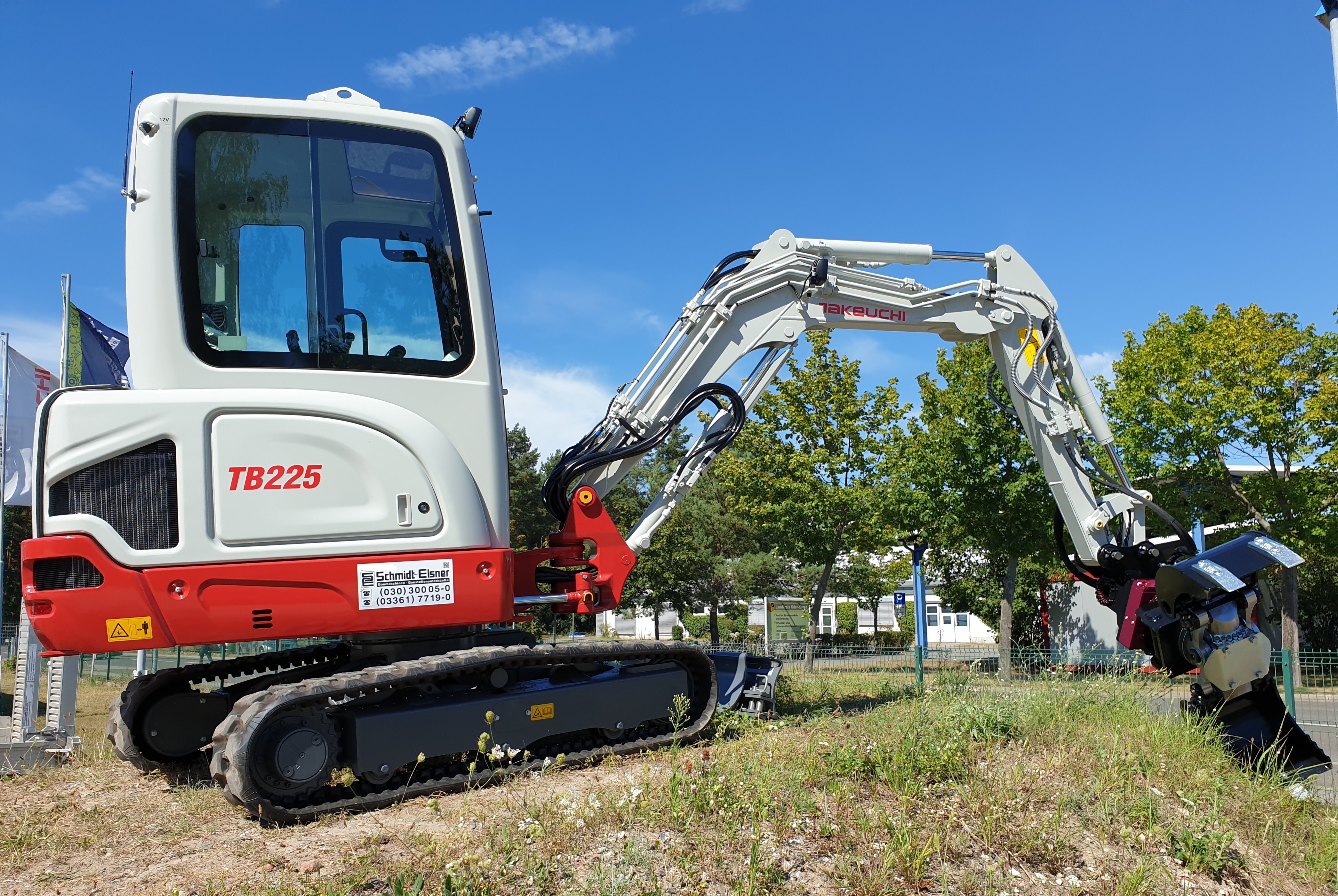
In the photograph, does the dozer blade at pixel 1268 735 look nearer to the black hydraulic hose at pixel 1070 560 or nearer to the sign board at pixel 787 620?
the black hydraulic hose at pixel 1070 560

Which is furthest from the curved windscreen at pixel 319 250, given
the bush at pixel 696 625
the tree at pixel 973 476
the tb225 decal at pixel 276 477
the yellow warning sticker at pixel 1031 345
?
the bush at pixel 696 625

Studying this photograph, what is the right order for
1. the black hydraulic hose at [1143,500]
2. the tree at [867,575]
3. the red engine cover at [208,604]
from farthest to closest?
the tree at [867,575] < the black hydraulic hose at [1143,500] < the red engine cover at [208,604]

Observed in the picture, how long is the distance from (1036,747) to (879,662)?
8459 mm

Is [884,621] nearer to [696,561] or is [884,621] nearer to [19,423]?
[696,561]

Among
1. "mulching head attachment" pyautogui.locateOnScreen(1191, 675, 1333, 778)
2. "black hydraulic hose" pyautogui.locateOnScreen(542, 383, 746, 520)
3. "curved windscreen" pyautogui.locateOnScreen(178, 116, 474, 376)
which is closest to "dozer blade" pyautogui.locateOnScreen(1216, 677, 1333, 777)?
"mulching head attachment" pyautogui.locateOnScreen(1191, 675, 1333, 778)

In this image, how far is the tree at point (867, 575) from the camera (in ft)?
95.4

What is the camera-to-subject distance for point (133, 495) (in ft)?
17.0

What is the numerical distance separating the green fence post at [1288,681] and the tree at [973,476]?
9712 mm

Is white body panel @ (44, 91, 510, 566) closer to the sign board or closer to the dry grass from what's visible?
the dry grass

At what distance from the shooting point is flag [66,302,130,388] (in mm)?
9938

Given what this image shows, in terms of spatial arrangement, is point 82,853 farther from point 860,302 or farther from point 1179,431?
point 1179,431

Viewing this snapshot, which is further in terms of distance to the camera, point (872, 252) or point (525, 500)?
point (525, 500)

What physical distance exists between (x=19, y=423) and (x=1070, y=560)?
33.5ft

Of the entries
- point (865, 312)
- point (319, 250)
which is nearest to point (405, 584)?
point (319, 250)
